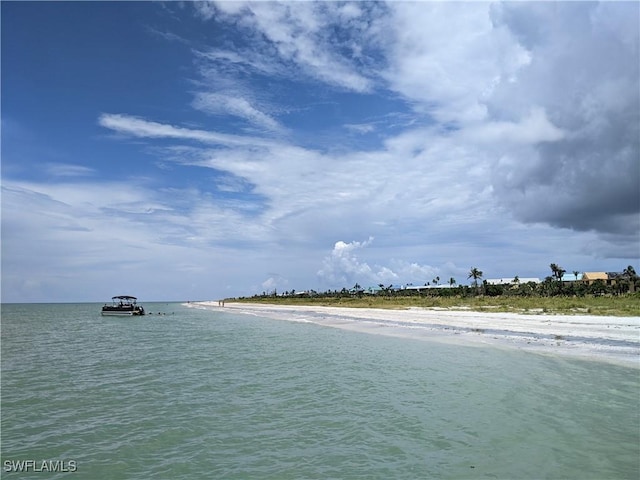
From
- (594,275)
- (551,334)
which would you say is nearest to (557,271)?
(594,275)

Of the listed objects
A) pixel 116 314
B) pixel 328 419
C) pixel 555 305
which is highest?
pixel 555 305

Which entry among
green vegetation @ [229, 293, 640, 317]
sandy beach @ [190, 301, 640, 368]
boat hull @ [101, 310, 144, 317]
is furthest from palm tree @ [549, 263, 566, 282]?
boat hull @ [101, 310, 144, 317]

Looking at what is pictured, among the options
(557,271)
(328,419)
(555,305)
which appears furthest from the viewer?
(557,271)

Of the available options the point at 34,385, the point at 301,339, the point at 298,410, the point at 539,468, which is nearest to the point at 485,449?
the point at 539,468

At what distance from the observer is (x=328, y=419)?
12922 mm

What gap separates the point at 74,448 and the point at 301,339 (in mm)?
27079

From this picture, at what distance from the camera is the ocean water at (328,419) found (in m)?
9.58

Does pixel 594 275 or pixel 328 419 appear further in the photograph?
pixel 594 275

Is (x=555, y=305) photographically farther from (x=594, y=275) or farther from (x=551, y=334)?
(x=594, y=275)

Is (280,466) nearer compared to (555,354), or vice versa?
(280,466)

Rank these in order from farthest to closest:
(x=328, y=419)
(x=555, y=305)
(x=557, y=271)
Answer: (x=557, y=271) → (x=555, y=305) → (x=328, y=419)

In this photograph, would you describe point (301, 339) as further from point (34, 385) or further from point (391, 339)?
point (34, 385)

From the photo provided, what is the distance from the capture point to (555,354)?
23500mm

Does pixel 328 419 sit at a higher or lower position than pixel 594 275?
lower
